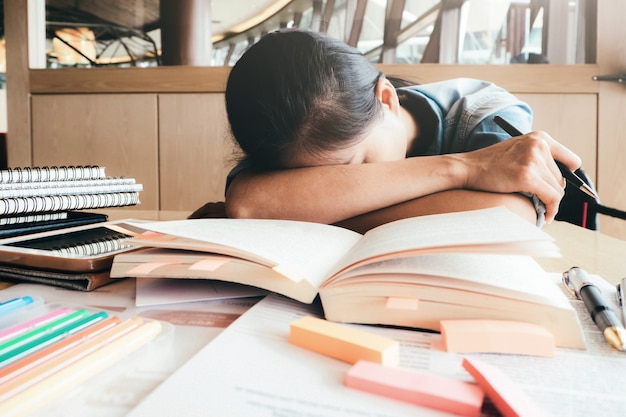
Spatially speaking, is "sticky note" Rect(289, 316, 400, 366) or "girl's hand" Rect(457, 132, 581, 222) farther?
"girl's hand" Rect(457, 132, 581, 222)

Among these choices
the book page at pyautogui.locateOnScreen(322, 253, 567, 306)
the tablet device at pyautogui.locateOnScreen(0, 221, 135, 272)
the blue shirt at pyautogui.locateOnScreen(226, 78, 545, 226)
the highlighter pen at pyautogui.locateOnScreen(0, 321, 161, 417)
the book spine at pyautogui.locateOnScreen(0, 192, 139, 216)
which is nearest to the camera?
the highlighter pen at pyautogui.locateOnScreen(0, 321, 161, 417)

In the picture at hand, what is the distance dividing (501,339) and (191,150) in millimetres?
1937

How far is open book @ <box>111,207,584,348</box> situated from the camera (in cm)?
33

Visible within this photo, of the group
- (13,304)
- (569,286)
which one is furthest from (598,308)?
(13,304)

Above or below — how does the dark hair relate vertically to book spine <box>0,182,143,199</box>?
above

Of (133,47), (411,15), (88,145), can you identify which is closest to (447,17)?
(411,15)

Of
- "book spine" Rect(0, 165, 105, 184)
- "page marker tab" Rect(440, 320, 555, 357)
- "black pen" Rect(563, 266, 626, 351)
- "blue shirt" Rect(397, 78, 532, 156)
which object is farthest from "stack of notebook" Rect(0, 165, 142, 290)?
"blue shirt" Rect(397, 78, 532, 156)

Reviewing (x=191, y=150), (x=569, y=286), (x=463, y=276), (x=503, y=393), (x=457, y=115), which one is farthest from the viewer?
(x=191, y=150)

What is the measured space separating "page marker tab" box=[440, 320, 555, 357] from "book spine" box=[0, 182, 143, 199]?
552 millimetres

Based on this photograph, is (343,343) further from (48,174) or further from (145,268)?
(48,174)

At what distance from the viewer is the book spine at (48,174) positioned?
0.60 metres

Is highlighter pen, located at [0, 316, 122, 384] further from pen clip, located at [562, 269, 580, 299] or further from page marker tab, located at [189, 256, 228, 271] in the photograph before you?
pen clip, located at [562, 269, 580, 299]

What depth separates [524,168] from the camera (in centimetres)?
63

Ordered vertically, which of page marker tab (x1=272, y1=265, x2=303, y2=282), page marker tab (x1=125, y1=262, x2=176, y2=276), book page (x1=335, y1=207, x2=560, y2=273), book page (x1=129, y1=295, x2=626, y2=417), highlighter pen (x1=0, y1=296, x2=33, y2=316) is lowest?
book page (x1=129, y1=295, x2=626, y2=417)
